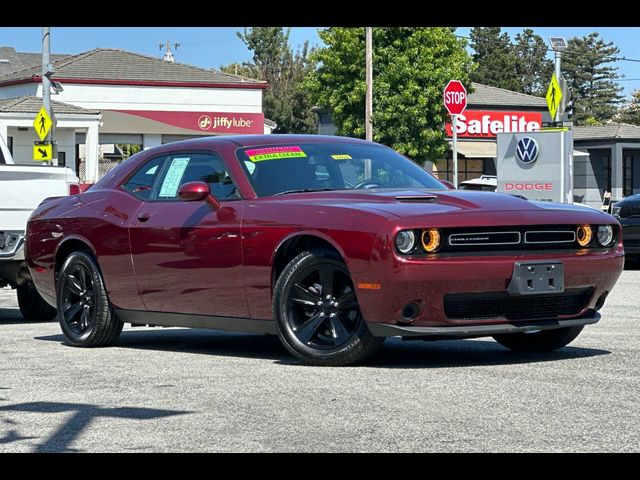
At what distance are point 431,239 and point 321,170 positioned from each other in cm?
144

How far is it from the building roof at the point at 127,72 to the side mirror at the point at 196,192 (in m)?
51.0

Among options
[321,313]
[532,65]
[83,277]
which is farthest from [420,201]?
[532,65]

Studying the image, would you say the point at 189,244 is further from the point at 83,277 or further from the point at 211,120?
the point at 211,120

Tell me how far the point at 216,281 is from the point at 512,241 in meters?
1.95

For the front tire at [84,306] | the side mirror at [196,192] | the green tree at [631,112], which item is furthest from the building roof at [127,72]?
the green tree at [631,112]

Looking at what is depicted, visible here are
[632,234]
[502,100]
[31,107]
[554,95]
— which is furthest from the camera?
[502,100]

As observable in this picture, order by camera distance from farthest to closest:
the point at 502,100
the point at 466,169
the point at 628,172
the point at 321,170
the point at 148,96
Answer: the point at 502,100 → the point at 628,172 → the point at 466,169 → the point at 148,96 → the point at 321,170

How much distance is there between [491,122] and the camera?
6650 cm

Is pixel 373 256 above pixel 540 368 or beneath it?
above

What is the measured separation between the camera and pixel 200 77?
206 feet

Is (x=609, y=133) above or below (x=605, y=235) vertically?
above
